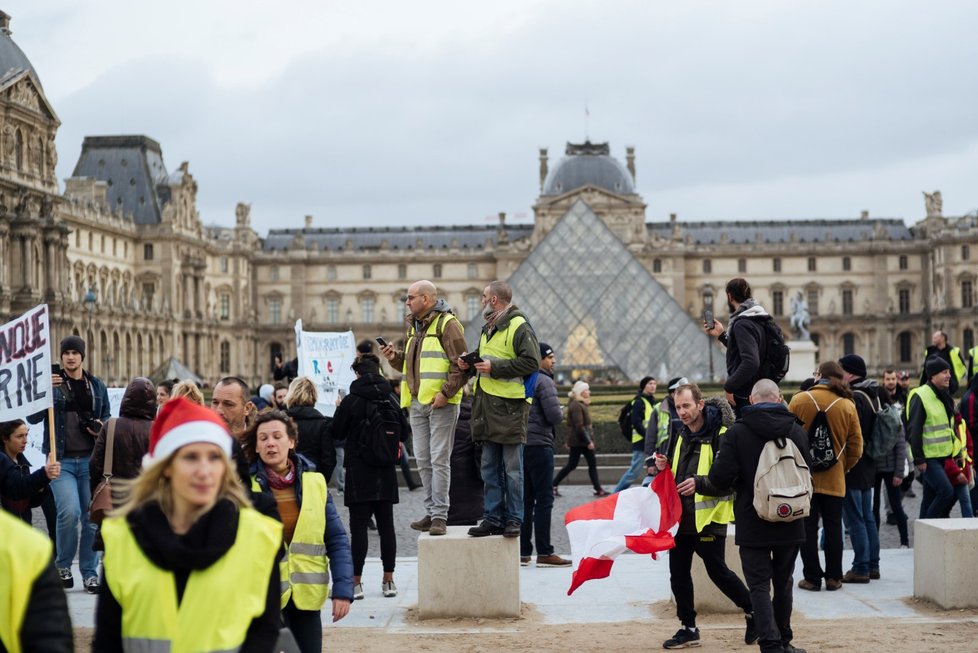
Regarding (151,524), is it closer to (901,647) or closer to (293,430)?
(293,430)

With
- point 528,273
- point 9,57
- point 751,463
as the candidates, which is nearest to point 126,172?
point 9,57

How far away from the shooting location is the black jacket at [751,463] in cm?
543

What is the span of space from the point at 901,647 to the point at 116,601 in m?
4.10

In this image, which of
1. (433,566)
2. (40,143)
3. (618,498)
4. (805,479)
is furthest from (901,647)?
(40,143)

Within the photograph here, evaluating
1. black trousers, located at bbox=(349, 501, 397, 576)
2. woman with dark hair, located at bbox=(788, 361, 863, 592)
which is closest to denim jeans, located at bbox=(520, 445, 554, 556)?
black trousers, located at bbox=(349, 501, 397, 576)

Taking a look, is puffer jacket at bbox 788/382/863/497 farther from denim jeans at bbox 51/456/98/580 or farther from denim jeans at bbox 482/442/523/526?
denim jeans at bbox 51/456/98/580

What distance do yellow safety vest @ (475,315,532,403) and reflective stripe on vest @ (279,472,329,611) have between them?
242 centimetres

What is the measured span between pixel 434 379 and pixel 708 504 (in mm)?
1877


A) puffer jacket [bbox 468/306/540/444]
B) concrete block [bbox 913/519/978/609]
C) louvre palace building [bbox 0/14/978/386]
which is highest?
louvre palace building [bbox 0/14/978/386]

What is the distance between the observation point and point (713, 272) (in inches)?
2783

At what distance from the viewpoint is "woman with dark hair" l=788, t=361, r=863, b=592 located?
6.93m

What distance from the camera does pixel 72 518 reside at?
749 centimetres

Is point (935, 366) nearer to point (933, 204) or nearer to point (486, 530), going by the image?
point (486, 530)

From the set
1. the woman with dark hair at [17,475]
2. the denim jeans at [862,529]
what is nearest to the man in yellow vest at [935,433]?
the denim jeans at [862,529]
